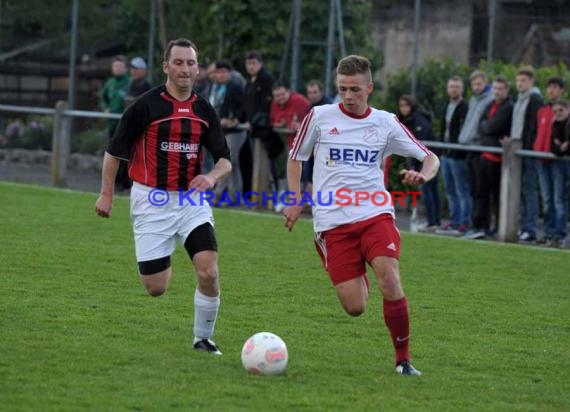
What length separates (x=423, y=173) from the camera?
805 centimetres

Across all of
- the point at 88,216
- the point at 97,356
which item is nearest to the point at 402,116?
the point at 88,216

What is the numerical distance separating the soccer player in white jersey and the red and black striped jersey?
0.69 meters

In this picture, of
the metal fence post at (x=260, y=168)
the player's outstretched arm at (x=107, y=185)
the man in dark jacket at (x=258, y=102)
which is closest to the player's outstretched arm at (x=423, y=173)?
the player's outstretched arm at (x=107, y=185)

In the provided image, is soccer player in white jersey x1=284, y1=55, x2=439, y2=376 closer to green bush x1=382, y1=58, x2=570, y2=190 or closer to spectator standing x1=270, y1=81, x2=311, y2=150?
spectator standing x1=270, y1=81, x2=311, y2=150

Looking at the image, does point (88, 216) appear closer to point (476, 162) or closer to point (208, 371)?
point (476, 162)

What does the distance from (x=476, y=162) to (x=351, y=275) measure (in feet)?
27.9

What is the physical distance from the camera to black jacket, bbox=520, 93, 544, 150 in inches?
608

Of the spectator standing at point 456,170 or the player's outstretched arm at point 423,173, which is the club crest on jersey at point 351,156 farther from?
the spectator standing at point 456,170

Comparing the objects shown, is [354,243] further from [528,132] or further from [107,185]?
[528,132]

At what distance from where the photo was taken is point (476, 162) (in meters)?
16.3

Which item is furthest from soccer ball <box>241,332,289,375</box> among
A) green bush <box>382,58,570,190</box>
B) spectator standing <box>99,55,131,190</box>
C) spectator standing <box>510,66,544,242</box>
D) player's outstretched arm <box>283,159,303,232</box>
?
spectator standing <box>99,55,131,190</box>

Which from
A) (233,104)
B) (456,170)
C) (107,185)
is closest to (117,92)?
(233,104)

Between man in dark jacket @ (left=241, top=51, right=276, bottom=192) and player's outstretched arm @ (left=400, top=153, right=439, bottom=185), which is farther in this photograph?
man in dark jacket @ (left=241, top=51, right=276, bottom=192)

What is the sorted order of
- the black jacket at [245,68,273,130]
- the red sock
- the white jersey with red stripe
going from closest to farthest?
the red sock, the white jersey with red stripe, the black jacket at [245,68,273,130]
